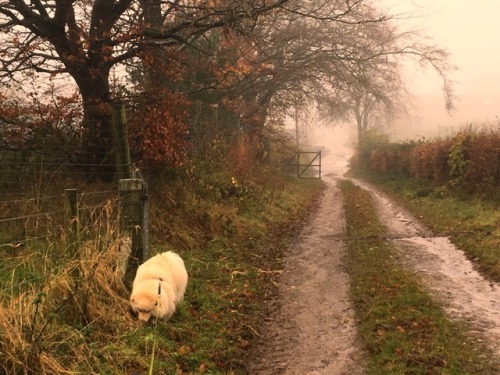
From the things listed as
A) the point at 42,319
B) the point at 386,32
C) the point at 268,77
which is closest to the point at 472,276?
the point at 42,319

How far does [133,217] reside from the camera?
6.10 m

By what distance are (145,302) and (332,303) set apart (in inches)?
118

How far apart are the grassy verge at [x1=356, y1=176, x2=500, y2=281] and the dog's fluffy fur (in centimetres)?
538

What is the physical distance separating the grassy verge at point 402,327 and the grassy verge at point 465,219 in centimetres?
168

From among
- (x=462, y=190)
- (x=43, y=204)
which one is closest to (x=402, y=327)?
(x=43, y=204)

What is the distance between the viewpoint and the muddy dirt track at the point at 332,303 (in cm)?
479

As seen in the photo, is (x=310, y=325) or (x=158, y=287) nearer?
(x=158, y=287)

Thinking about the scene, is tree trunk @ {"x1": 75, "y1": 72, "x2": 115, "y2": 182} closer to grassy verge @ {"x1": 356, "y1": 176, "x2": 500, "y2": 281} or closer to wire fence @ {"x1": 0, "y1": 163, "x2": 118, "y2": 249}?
wire fence @ {"x1": 0, "y1": 163, "x2": 118, "y2": 249}

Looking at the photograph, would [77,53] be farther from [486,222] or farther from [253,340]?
[486,222]

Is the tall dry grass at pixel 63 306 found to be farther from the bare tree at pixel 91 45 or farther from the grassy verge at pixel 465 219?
the grassy verge at pixel 465 219

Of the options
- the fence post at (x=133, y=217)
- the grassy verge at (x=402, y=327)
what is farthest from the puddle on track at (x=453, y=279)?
the fence post at (x=133, y=217)

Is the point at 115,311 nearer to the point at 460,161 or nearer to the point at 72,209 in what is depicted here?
the point at 72,209

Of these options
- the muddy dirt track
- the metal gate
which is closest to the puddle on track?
the muddy dirt track

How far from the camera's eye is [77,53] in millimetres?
9008
